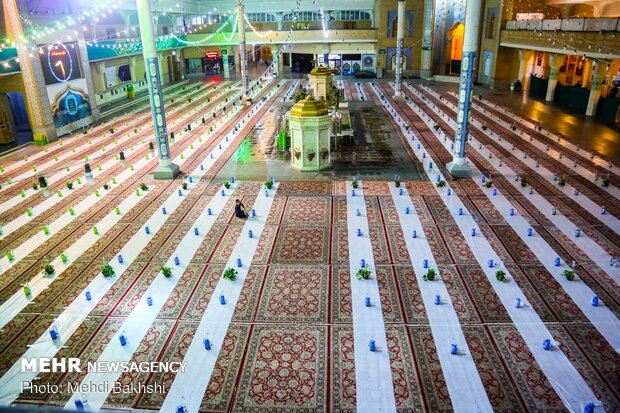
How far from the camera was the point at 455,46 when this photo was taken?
2827 centimetres

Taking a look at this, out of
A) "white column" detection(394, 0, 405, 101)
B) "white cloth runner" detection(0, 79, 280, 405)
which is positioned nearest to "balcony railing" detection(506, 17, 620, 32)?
"white column" detection(394, 0, 405, 101)

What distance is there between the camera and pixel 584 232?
23.5ft

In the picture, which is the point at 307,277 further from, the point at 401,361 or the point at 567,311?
the point at 567,311

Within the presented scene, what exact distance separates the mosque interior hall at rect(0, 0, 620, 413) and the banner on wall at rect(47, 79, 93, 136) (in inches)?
2.8

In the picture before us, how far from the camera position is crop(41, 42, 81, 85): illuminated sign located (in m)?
13.7

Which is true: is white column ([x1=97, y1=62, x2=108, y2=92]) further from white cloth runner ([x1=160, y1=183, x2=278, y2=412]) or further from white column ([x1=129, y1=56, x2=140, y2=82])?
white cloth runner ([x1=160, y1=183, x2=278, y2=412])

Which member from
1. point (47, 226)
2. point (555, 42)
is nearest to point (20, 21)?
point (47, 226)

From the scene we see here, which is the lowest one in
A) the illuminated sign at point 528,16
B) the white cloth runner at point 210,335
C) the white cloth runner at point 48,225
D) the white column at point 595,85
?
the white cloth runner at point 210,335

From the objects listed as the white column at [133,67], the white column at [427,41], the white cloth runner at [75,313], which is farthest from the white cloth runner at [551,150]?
the white column at [133,67]

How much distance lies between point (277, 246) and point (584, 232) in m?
4.81

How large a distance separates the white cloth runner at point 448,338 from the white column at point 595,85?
11.4m

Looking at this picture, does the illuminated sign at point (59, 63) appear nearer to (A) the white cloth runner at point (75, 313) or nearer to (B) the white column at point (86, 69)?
(B) the white column at point (86, 69)

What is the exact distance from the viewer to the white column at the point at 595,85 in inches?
575

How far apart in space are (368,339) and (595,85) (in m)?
14.4
